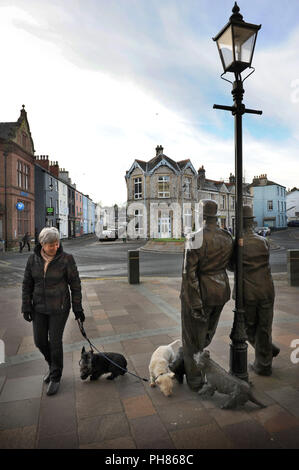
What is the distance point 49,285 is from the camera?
3344mm

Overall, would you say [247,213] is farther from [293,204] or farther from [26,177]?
[293,204]

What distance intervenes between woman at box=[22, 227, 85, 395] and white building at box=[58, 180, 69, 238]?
3761cm

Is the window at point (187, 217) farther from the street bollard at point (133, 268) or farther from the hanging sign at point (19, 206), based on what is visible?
the street bollard at point (133, 268)

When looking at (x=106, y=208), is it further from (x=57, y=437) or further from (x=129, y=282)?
(x=57, y=437)

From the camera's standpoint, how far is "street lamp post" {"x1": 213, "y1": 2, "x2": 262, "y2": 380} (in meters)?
3.26

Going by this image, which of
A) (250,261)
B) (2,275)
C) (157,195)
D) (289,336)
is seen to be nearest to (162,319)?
(289,336)

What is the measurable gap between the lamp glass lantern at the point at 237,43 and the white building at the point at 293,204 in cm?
7316

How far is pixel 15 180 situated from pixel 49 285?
25524 mm

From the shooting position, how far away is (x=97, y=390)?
11.0ft

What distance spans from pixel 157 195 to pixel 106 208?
5717 centimetres

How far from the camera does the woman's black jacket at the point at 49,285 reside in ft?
10.9

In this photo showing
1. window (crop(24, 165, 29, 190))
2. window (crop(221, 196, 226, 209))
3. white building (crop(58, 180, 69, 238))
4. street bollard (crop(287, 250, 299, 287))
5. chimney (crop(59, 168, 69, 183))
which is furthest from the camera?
chimney (crop(59, 168, 69, 183))

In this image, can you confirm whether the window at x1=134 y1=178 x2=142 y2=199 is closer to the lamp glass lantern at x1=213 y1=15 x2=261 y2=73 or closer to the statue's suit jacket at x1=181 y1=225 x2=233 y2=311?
the lamp glass lantern at x1=213 y1=15 x2=261 y2=73

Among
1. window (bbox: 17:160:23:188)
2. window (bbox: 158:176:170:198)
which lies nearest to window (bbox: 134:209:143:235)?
window (bbox: 158:176:170:198)
